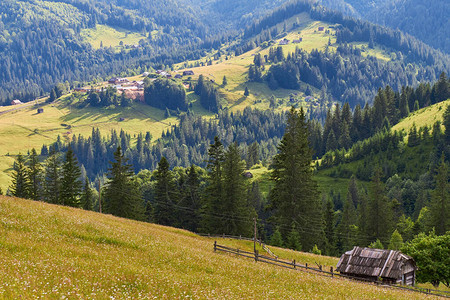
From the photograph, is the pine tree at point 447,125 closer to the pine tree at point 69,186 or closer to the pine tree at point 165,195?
the pine tree at point 165,195

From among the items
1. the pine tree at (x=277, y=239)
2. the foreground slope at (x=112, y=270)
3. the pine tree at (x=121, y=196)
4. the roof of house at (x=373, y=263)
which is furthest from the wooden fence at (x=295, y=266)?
the pine tree at (x=121, y=196)

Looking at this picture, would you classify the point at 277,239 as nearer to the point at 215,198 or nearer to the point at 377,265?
the point at 215,198

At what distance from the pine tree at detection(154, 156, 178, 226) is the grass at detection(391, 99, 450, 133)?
378 feet

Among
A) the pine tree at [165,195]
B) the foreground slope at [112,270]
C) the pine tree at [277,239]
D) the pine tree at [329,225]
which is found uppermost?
the foreground slope at [112,270]

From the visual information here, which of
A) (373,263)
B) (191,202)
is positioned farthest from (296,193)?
(191,202)

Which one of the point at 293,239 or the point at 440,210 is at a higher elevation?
the point at 293,239

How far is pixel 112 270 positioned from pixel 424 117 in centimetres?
18121

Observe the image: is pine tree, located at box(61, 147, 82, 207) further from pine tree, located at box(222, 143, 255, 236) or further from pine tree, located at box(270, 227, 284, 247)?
pine tree, located at box(270, 227, 284, 247)

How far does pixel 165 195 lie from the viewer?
97812 mm

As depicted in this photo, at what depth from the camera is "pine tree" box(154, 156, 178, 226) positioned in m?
97.8

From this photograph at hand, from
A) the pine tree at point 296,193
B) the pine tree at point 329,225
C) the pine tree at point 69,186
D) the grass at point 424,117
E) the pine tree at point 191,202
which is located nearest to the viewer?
the pine tree at point 296,193

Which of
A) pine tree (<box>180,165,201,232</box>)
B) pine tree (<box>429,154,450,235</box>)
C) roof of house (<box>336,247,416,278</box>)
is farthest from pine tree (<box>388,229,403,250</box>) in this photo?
pine tree (<box>180,165,201,232</box>)

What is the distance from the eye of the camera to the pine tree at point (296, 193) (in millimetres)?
80562

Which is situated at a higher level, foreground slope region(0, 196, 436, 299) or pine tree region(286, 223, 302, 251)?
foreground slope region(0, 196, 436, 299)
